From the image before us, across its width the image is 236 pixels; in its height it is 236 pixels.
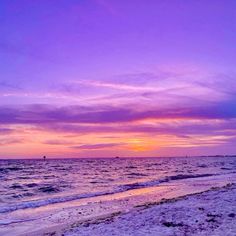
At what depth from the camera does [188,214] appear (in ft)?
59.0

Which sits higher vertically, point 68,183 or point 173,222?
point 173,222

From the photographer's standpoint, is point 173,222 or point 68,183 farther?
point 68,183

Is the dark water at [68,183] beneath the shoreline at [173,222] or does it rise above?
beneath

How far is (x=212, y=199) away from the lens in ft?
74.4

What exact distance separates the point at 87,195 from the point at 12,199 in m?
7.06

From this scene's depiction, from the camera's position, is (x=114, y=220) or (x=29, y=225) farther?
(x=29, y=225)

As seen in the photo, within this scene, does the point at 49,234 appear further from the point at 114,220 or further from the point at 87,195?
the point at 87,195

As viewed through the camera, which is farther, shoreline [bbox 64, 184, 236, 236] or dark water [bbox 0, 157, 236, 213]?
dark water [bbox 0, 157, 236, 213]

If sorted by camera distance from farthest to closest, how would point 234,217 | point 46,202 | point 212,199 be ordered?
point 46,202, point 212,199, point 234,217

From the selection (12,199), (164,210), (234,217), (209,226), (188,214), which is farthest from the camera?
(12,199)

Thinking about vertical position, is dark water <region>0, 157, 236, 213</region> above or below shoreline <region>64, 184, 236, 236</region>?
below

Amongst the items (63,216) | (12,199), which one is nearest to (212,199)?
(63,216)

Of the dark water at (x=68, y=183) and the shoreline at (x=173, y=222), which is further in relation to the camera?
the dark water at (x=68, y=183)

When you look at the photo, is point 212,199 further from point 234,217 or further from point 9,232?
point 9,232
